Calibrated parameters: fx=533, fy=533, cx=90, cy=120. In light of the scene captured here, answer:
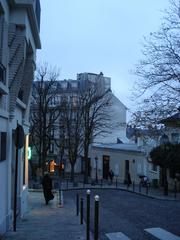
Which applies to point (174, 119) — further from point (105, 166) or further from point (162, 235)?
point (105, 166)

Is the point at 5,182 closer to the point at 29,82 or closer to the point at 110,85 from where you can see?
the point at 29,82

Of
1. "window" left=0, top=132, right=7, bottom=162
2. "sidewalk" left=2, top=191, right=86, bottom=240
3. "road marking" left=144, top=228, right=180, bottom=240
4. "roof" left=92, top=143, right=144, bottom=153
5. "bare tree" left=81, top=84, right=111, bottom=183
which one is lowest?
"sidewalk" left=2, top=191, right=86, bottom=240

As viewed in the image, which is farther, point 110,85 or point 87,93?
point 110,85

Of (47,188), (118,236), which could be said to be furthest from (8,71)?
(47,188)

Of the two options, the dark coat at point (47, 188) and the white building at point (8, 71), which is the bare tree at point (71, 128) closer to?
the dark coat at point (47, 188)

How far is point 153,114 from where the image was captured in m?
21.9

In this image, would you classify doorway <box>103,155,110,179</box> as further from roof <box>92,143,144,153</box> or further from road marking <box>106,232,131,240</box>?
road marking <box>106,232,131,240</box>

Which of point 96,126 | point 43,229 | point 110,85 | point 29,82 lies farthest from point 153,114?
point 110,85

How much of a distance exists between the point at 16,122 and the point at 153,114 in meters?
6.53

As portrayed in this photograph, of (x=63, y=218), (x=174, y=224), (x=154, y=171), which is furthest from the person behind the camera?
(x=154, y=171)

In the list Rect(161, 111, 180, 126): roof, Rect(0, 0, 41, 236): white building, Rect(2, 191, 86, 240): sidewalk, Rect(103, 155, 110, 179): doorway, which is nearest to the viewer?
Rect(2, 191, 86, 240): sidewalk

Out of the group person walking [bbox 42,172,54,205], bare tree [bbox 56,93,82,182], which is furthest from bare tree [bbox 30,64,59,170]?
person walking [bbox 42,172,54,205]

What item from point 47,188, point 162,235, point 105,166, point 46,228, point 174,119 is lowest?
point 46,228

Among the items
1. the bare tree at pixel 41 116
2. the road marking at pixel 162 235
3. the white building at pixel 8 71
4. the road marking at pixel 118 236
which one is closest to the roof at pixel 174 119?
the white building at pixel 8 71
